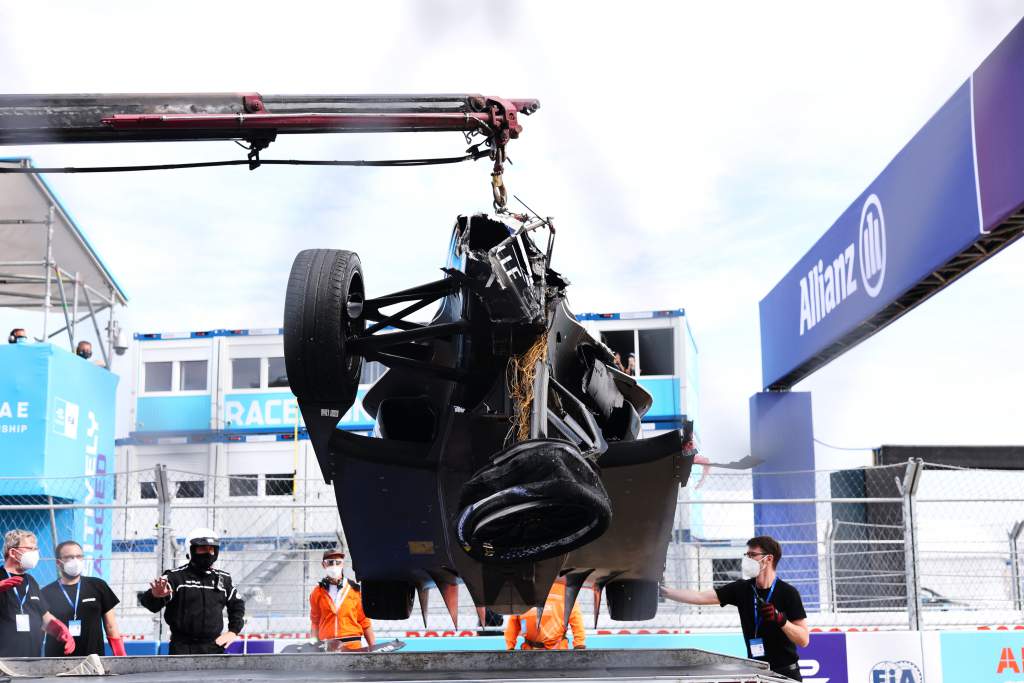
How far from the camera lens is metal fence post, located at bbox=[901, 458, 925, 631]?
1014cm

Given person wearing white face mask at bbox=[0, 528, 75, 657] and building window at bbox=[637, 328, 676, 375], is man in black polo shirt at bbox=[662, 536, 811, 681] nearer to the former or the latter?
building window at bbox=[637, 328, 676, 375]

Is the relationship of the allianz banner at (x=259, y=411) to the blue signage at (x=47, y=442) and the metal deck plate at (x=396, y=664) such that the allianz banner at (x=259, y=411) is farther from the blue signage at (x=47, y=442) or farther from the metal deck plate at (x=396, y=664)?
the metal deck plate at (x=396, y=664)

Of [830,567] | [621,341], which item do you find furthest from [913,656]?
[621,341]

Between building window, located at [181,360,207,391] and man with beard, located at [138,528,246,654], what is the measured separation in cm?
1118

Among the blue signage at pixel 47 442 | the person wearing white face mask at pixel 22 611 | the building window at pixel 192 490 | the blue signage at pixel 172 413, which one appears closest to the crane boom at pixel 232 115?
the person wearing white face mask at pixel 22 611

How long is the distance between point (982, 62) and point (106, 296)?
10.9 metres

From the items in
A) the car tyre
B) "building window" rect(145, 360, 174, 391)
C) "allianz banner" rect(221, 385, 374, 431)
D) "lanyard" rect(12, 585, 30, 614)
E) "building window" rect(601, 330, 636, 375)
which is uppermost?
"building window" rect(145, 360, 174, 391)

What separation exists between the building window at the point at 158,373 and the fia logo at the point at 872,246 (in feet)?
40.4

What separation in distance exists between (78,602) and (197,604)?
946mm

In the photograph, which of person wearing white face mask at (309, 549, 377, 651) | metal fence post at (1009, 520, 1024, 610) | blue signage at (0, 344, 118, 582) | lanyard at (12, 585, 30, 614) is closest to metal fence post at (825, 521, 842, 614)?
metal fence post at (1009, 520, 1024, 610)

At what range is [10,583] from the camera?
791 centimetres

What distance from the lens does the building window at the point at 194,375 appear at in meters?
19.6

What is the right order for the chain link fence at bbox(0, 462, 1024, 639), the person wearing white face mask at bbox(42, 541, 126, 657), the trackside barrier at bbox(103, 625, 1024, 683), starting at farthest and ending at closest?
the chain link fence at bbox(0, 462, 1024, 639) → the trackside barrier at bbox(103, 625, 1024, 683) → the person wearing white face mask at bbox(42, 541, 126, 657)

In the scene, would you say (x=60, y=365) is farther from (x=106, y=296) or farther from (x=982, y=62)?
(x=982, y=62)
